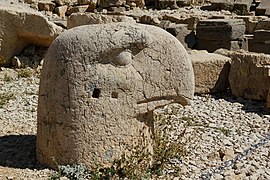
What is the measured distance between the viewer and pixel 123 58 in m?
4.88

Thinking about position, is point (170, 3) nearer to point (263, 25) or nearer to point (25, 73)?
point (263, 25)

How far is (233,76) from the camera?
887cm

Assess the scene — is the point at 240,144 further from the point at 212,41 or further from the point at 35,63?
the point at 212,41

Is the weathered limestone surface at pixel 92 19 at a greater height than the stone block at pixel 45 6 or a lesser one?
greater

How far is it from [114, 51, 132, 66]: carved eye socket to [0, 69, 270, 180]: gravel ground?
1233 millimetres

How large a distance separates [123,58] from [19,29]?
209 inches

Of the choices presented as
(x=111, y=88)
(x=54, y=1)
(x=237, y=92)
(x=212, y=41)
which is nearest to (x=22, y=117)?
(x=111, y=88)

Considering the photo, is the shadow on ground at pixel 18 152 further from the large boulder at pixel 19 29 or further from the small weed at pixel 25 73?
the large boulder at pixel 19 29

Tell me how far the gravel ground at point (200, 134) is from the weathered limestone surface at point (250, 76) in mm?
174

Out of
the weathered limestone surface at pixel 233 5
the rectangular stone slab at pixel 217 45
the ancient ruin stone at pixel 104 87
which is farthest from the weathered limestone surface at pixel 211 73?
the weathered limestone surface at pixel 233 5

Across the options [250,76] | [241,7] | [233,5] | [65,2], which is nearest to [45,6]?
[65,2]

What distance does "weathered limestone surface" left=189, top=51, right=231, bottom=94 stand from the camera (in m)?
8.84

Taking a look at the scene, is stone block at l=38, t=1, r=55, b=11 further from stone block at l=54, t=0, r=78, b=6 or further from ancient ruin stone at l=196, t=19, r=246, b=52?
ancient ruin stone at l=196, t=19, r=246, b=52

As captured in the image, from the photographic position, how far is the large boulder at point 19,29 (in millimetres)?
9602
